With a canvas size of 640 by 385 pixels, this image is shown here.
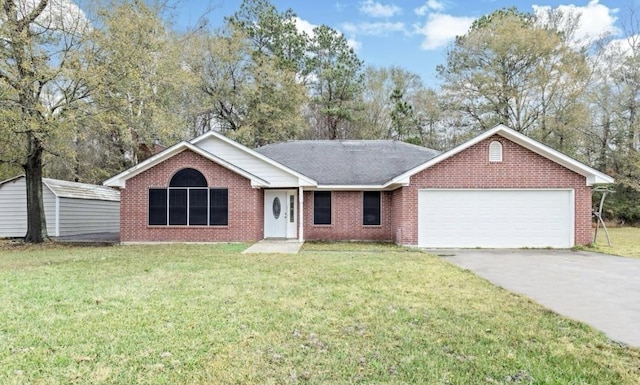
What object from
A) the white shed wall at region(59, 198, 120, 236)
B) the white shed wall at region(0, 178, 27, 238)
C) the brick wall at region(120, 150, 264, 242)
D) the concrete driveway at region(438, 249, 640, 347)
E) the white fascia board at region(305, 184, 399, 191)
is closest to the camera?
the concrete driveway at region(438, 249, 640, 347)

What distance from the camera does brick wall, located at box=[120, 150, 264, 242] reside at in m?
15.2

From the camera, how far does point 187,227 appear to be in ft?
50.0

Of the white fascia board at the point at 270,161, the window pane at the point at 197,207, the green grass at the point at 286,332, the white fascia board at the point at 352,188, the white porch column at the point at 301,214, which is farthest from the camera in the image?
the white fascia board at the point at 352,188

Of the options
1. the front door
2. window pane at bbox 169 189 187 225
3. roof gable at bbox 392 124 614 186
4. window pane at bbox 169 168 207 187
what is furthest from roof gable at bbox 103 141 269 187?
roof gable at bbox 392 124 614 186

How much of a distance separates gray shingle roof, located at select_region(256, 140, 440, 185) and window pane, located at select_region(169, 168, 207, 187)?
13.4 ft

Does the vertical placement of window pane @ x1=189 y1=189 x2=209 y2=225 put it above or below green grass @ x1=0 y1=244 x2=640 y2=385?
above

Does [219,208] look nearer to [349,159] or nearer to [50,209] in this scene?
[349,159]

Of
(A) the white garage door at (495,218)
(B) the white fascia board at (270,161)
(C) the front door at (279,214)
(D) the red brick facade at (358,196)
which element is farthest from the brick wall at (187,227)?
(A) the white garage door at (495,218)

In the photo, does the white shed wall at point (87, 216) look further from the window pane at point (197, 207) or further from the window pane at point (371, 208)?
the window pane at point (371, 208)

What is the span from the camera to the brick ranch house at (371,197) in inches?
562

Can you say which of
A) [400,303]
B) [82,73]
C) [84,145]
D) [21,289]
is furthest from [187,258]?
[84,145]

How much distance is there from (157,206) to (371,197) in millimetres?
8182

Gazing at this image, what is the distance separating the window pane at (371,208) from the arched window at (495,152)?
450cm

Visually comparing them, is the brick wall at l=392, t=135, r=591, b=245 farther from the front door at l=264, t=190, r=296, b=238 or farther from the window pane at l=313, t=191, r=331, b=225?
the front door at l=264, t=190, r=296, b=238
